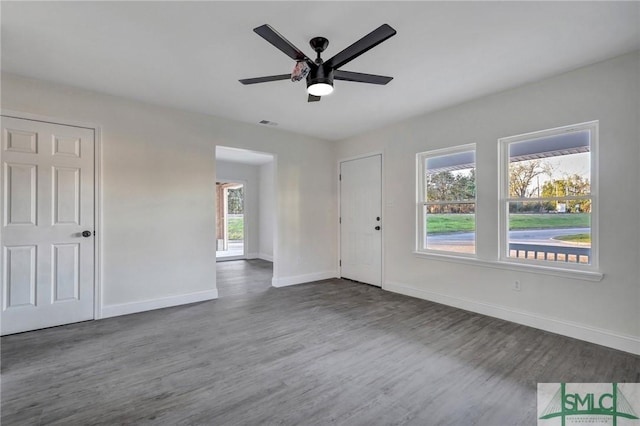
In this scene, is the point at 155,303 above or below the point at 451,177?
below

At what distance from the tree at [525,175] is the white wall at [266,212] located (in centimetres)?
554

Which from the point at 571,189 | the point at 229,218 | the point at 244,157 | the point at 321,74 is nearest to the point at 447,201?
the point at 571,189

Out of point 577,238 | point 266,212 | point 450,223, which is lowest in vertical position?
point 577,238

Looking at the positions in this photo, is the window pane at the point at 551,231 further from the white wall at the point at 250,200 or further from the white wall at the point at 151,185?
the white wall at the point at 250,200

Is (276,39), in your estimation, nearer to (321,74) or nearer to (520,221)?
(321,74)

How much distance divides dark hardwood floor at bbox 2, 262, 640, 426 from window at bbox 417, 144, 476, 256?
926 millimetres

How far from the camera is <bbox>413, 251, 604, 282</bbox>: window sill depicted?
282 cm

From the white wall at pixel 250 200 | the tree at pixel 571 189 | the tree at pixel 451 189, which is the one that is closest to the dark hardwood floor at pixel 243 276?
the white wall at pixel 250 200

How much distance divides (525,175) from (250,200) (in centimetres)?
640

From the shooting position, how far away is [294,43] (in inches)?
96.0

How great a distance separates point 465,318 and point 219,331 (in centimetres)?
270

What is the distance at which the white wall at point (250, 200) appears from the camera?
7.96 m

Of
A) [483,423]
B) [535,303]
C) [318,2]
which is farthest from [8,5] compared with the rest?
[535,303]

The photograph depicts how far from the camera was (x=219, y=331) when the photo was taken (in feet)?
10.1
